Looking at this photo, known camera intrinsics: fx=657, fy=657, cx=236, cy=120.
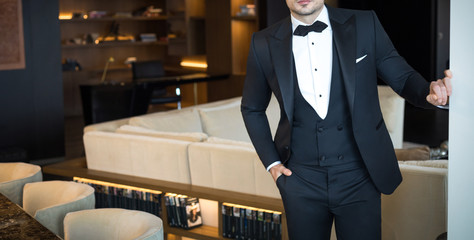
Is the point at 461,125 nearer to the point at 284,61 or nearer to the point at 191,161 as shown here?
the point at 284,61

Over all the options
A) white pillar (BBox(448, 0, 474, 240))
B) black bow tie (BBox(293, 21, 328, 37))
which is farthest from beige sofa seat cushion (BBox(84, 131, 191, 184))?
white pillar (BBox(448, 0, 474, 240))

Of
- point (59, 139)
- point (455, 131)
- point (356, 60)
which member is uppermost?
point (356, 60)

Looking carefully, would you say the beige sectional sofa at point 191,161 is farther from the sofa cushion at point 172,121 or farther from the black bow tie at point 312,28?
the black bow tie at point 312,28

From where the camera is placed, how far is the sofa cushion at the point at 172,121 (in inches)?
208

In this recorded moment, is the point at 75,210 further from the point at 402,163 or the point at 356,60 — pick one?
the point at 402,163

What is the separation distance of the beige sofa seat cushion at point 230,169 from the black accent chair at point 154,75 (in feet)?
19.2

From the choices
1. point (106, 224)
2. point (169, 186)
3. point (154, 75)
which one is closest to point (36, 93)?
point (154, 75)

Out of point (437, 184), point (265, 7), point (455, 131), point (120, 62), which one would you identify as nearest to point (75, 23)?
point (120, 62)

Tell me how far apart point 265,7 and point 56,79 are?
3348mm

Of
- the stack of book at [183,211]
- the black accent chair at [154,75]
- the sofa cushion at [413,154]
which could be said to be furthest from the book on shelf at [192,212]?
the black accent chair at [154,75]

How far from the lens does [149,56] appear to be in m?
12.9

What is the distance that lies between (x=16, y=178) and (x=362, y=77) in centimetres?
210

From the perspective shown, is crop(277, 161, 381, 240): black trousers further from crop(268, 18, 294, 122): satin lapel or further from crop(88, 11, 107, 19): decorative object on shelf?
crop(88, 11, 107, 19): decorative object on shelf

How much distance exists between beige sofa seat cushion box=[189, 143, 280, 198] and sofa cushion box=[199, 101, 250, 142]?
1.71 m
